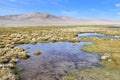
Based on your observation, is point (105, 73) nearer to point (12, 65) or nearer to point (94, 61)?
point (94, 61)

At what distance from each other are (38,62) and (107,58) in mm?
12289

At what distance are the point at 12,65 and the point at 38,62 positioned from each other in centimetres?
459

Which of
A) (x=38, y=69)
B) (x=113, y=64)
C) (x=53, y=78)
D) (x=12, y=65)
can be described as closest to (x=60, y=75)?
(x=53, y=78)

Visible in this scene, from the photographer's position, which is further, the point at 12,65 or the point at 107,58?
the point at 107,58

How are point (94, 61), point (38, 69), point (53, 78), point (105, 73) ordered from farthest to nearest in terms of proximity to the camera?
point (94, 61) < point (38, 69) < point (105, 73) < point (53, 78)

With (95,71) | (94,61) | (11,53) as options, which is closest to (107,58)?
(94,61)

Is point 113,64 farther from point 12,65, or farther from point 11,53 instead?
point 11,53

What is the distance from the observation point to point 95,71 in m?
24.1

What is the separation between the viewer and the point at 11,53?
32188 millimetres

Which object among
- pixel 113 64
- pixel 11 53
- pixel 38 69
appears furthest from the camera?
pixel 11 53

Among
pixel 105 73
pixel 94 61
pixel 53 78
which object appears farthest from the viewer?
pixel 94 61

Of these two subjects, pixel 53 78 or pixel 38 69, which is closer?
pixel 53 78

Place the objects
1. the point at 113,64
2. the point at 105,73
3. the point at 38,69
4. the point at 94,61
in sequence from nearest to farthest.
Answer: the point at 105,73
the point at 38,69
the point at 113,64
the point at 94,61

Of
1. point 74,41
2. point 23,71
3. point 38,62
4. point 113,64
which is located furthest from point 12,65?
point 74,41
